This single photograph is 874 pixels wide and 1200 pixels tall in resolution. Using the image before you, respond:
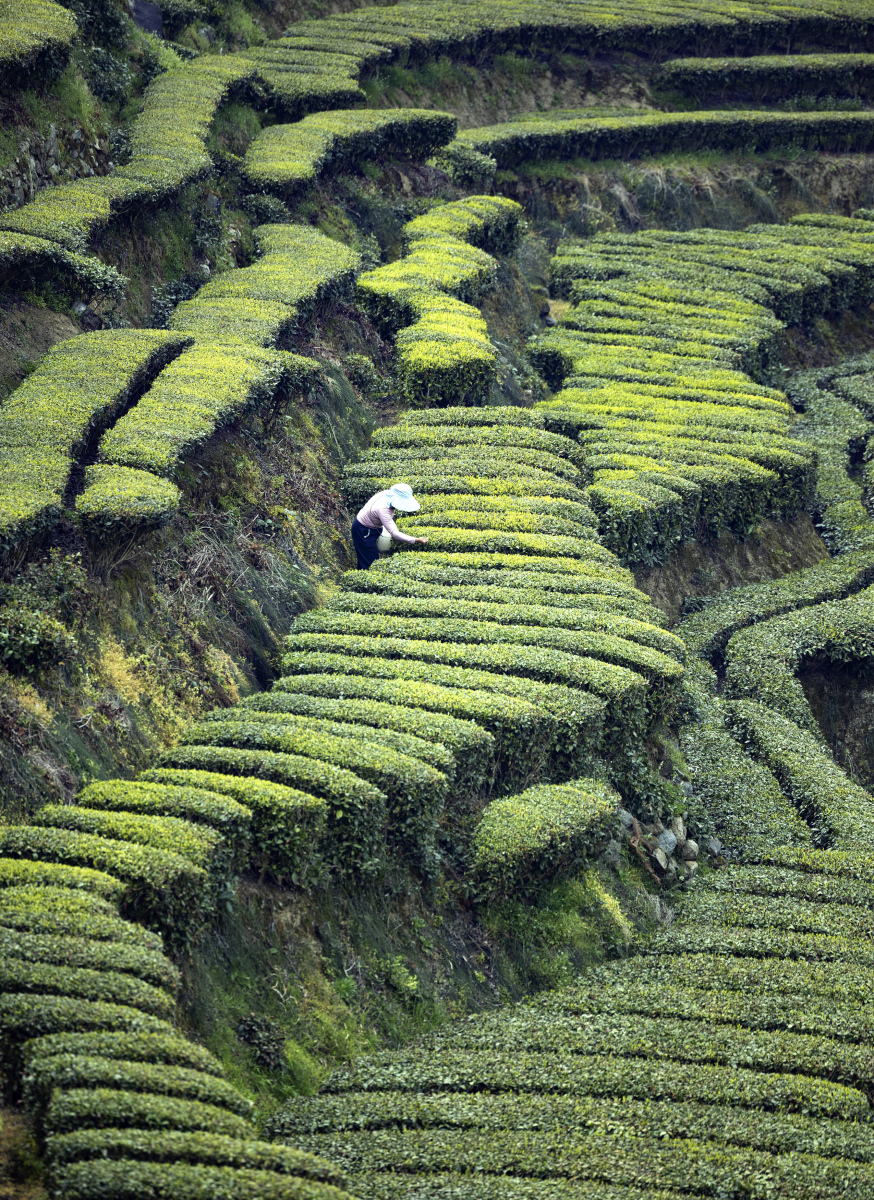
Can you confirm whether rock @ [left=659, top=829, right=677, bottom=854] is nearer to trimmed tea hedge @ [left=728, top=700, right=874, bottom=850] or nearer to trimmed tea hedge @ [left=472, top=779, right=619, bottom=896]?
trimmed tea hedge @ [left=472, top=779, right=619, bottom=896]

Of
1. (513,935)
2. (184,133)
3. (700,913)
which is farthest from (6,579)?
(184,133)

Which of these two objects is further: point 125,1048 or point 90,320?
point 90,320

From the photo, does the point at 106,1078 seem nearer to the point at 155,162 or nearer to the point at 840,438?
the point at 155,162

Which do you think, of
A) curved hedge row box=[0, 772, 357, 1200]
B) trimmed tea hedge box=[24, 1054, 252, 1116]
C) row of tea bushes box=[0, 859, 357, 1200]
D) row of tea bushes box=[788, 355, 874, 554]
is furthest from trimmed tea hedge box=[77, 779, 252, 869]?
row of tea bushes box=[788, 355, 874, 554]

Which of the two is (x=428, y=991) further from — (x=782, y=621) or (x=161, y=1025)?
(x=782, y=621)

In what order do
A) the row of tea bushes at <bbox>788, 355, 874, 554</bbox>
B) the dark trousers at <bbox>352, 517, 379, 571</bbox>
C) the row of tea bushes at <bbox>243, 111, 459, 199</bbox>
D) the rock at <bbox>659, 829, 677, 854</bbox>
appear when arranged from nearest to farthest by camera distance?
1. the rock at <bbox>659, 829, 677, 854</bbox>
2. the dark trousers at <bbox>352, 517, 379, 571</bbox>
3. the row of tea bushes at <bbox>788, 355, 874, 554</bbox>
4. the row of tea bushes at <bbox>243, 111, 459, 199</bbox>

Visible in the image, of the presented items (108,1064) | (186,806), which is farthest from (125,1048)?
(186,806)
